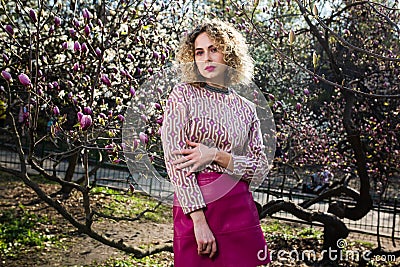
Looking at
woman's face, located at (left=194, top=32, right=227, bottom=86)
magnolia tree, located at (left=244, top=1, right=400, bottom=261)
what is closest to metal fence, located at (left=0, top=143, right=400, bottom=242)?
magnolia tree, located at (left=244, top=1, right=400, bottom=261)

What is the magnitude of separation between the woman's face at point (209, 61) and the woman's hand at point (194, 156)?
0.29m

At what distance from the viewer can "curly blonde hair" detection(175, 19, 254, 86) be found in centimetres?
186

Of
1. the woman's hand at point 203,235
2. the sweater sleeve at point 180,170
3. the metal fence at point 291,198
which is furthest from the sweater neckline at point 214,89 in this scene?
the metal fence at point 291,198

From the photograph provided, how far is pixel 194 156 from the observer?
1688 millimetres

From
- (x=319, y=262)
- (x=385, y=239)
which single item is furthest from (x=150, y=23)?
(x=385, y=239)

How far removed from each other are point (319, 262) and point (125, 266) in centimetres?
216

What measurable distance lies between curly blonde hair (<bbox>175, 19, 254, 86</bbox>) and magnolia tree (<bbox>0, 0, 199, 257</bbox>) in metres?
0.84

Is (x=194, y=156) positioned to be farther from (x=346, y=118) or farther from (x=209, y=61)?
(x=346, y=118)

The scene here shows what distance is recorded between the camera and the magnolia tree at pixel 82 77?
3.07 m

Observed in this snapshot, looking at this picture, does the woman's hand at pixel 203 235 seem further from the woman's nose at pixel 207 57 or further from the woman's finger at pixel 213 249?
the woman's nose at pixel 207 57

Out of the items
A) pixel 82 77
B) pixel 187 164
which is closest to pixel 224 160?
pixel 187 164

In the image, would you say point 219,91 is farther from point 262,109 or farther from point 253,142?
point 262,109

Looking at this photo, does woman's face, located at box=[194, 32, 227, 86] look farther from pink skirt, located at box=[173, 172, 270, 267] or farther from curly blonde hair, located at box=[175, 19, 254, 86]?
pink skirt, located at box=[173, 172, 270, 267]

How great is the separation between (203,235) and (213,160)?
0.87 feet
